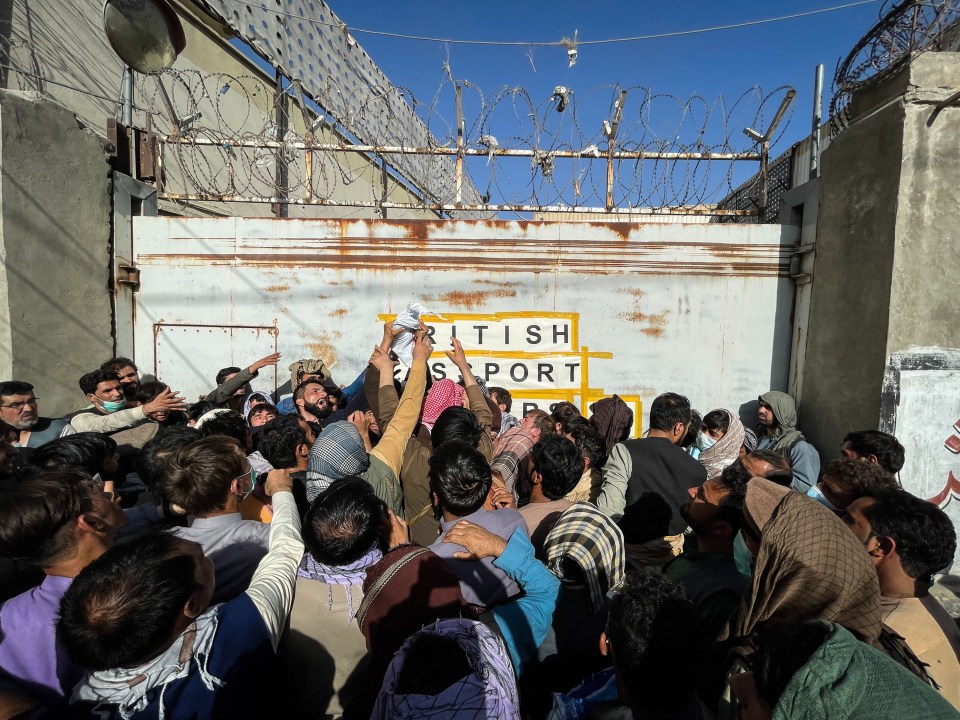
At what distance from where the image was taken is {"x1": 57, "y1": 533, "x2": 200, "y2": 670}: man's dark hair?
1.17 m

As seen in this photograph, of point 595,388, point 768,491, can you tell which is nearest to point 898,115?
point 595,388

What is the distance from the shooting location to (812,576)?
144cm

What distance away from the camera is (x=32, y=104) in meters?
→ 4.29

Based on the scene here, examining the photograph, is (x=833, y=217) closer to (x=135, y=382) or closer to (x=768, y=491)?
(x=768, y=491)

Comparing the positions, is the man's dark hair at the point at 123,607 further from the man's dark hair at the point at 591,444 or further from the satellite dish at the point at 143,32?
the satellite dish at the point at 143,32

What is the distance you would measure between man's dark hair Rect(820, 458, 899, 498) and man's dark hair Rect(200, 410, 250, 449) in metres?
3.12

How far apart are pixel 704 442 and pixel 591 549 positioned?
2.64m

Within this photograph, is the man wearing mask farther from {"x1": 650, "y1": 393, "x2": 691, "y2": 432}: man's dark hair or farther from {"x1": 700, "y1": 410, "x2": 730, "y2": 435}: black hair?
{"x1": 700, "y1": 410, "x2": 730, "y2": 435}: black hair

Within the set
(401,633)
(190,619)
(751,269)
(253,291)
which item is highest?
(751,269)

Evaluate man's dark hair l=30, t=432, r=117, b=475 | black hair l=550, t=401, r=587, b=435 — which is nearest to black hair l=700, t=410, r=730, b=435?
black hair l=550, t=401, r=587, b=435

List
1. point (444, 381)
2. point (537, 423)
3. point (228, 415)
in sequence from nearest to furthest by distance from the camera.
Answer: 1. point (228, 415)
2. point (537, 423)
3. point (444, 381)

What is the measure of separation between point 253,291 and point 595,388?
11.8 feet

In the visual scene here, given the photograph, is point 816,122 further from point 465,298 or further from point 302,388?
point 302,388

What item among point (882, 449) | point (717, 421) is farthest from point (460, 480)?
point (717, 421)
